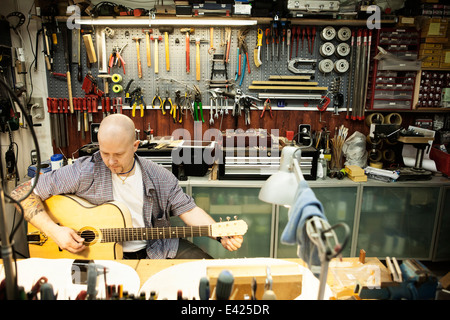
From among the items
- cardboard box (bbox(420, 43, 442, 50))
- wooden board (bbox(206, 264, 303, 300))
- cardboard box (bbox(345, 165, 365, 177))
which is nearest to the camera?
wooden board (bbox(206, 264, 303, 300))

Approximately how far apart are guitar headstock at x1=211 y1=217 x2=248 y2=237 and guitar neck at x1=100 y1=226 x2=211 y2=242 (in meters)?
0.05

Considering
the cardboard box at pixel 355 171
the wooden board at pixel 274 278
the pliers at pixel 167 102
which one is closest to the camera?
the wooden board at pixel 274 278

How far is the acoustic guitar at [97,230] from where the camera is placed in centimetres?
190

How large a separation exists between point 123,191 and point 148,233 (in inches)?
13.9

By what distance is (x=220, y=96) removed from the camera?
346cm

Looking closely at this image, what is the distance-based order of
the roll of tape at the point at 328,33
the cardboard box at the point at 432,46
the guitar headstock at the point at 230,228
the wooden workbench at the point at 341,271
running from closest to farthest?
the wooden workbench at the point at 341,271
the guitar headstock at the point at 230,228
the cardboard box at the point at 432,46
the roll of tape at the point at 328,33

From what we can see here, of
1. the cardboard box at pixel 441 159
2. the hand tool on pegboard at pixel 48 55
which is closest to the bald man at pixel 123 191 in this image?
the hand tool on pegboard at pixel 48 55

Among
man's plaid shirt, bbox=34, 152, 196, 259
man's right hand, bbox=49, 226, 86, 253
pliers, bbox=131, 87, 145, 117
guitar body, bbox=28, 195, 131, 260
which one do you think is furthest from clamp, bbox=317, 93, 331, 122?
man's right hand, bbox=49, 226, 86, 253

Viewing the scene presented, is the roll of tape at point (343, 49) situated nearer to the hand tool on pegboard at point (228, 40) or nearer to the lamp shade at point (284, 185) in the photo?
the hand tool on pegboard at point (228, 40)

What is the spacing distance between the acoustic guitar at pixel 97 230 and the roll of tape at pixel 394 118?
2.60m

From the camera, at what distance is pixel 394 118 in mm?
3523

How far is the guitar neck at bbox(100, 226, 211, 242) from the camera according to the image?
6.22 feet

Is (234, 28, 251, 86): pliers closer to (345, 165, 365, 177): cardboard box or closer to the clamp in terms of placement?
the clamp
